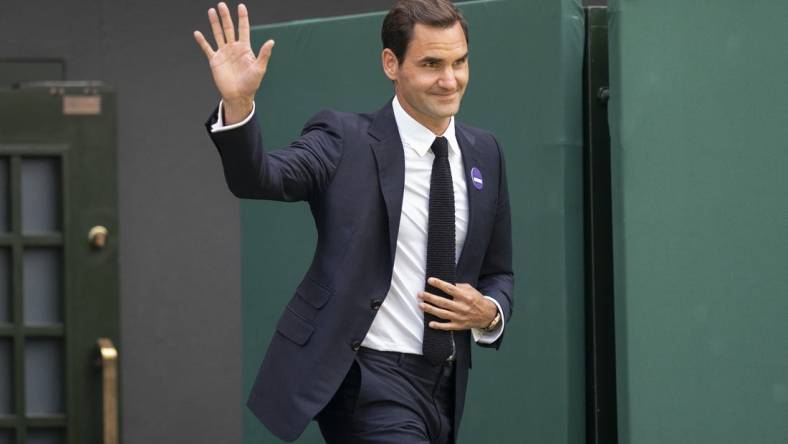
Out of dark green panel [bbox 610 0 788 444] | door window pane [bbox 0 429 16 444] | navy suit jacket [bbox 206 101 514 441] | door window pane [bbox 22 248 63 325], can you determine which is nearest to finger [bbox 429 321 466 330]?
navy suit jacket [bbox 206 101 514 441]

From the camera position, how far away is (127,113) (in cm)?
727

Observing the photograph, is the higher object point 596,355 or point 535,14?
point 535,14

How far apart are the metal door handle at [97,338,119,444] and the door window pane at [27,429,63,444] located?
0.71ft

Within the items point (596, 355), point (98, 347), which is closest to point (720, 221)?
point (596, 355)

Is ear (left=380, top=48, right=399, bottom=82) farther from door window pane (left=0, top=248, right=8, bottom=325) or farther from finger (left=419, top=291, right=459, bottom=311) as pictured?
door window pane (left=0, top=248, right=8, bottom=325)

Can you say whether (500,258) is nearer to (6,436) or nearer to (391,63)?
(391,63)

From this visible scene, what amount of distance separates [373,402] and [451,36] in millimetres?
996

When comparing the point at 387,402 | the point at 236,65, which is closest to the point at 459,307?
the point at 387,402

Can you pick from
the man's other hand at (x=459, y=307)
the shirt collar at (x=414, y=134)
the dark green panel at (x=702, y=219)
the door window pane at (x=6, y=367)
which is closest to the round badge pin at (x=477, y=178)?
the shirt collar at (x=414, y=134)

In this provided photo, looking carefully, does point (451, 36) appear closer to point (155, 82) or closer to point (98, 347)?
point (98, 347)

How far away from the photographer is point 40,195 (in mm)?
6395

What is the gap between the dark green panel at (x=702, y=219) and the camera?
15.9 ft

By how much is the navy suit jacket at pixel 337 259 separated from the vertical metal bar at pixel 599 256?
1.36 meters

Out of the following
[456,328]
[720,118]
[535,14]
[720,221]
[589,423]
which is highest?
[535,14]
